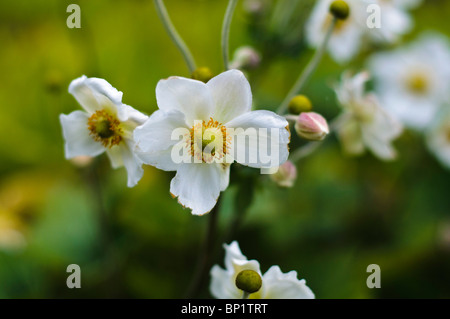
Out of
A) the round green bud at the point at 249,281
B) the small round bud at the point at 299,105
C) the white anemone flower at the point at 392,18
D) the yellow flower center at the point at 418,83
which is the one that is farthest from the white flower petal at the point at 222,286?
the yellow flower center at the point at 418,83

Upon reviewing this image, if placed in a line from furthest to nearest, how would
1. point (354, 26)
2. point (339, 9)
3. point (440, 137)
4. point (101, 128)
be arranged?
point (440, 137)
point (354, 26)
point (339, 9)
point (101, 128)

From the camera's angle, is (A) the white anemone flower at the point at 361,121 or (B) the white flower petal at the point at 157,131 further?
(A) the white anemone flower at the point at 361,121

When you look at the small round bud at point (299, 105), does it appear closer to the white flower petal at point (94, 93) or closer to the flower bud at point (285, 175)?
the flower bud at point (285, 175)

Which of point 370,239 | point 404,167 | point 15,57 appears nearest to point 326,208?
point 370,239

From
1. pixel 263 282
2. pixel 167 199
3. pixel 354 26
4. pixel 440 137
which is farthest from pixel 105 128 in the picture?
pixel 440 137

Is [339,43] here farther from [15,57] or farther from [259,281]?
[15,57]

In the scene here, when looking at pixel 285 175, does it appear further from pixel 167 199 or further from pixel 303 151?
pixel 167 199

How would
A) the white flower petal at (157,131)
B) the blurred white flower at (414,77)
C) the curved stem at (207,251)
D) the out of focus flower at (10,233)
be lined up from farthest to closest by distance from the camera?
the blurred white flower at (414,77), the out of focus flower at (10,233), the curved stem at (207,251), the white flower petal at (157,131)
